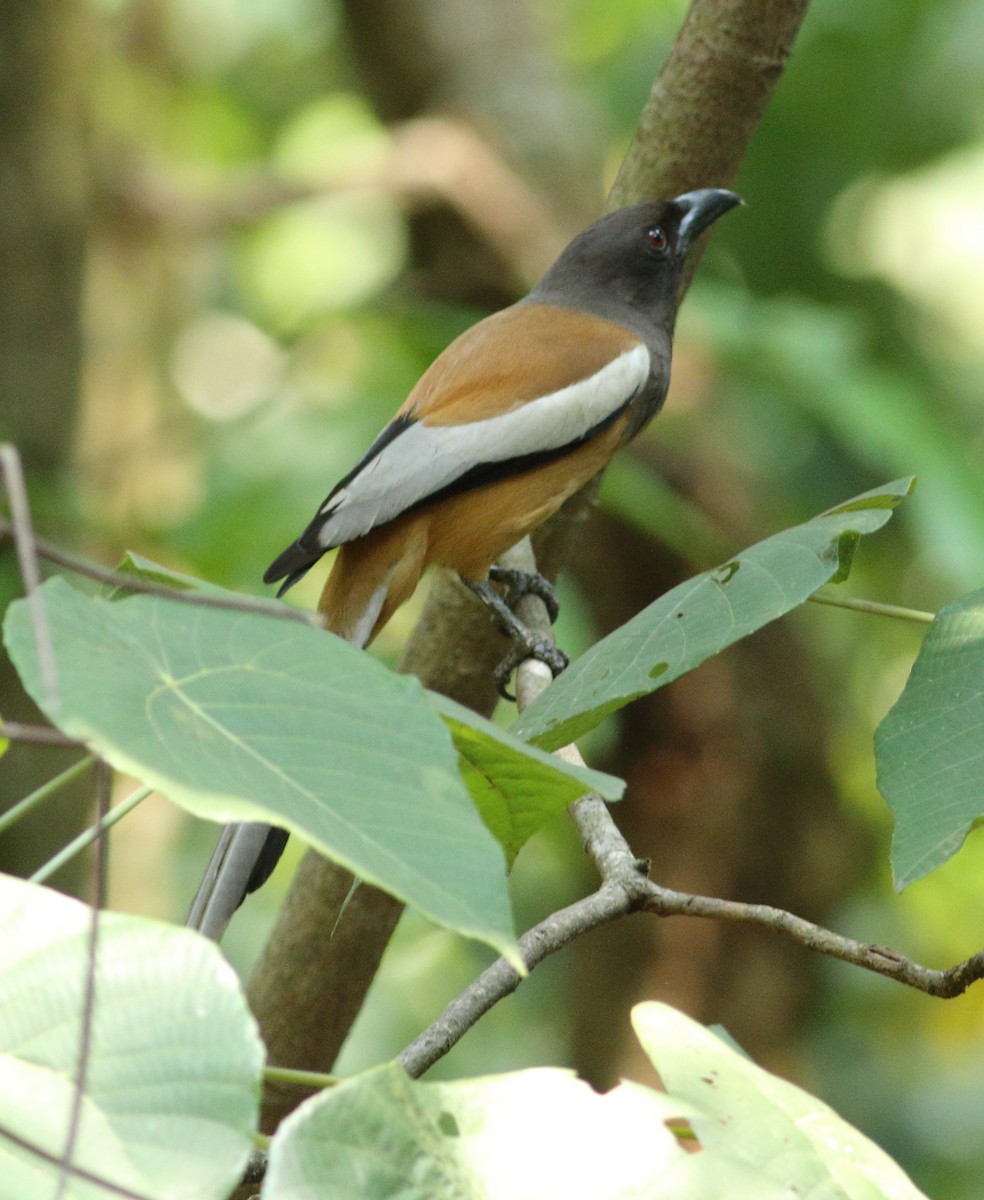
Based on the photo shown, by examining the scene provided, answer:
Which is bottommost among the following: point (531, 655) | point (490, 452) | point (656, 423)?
point (656, 423)

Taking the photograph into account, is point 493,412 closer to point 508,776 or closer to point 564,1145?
point 508,776

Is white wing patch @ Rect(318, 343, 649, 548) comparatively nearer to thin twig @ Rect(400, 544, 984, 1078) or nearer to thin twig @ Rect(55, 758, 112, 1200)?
thin twig @ Rect(400, 544, 984, 1078)

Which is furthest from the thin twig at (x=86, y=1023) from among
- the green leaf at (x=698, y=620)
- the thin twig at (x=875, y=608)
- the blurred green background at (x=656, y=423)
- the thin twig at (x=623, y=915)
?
the blurred green background at (x=656, y=423)

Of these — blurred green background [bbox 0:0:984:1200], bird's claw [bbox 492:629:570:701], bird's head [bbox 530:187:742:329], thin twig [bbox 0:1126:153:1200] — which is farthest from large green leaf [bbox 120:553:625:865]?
blurred green background [bbox 0:0:984:1200]

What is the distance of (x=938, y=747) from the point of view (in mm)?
1492

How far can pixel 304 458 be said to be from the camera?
17.6ft

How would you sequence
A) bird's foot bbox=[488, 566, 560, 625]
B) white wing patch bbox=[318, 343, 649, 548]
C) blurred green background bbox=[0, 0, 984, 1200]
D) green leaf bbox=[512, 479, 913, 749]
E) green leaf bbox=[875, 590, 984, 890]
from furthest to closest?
blurred green background bbox=[0, 0, 984, 1200] < bird's foot bbox=[488, 566, 560, 625] < white wing patch bbox=[318, 343, 649, 548] < green leaf bbox=[512, 479, 913, 749] < green leaf bbox=[875, 590, 984, 890]

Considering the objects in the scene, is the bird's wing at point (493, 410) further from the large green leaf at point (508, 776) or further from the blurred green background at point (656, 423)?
the large green leaf at point (508, 776)

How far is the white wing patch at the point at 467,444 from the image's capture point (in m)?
3.09

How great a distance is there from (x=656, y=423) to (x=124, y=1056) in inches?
188

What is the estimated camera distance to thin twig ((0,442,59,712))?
0.90 metres

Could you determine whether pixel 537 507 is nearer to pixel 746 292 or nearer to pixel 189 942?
pixel 189 942

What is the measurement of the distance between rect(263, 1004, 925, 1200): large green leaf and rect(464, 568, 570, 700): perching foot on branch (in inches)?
72.4

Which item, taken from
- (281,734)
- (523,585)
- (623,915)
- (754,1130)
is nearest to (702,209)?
(523,585)
